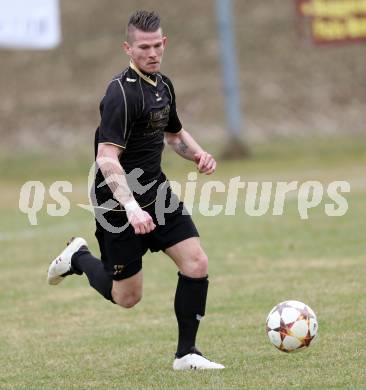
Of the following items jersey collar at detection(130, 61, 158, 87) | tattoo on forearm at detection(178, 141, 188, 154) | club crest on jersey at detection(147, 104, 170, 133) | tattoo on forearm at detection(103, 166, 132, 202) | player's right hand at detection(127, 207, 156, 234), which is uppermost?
jersey collar at detection(130, 61, 158, 87)

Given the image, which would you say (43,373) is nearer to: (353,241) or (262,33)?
(353,241)

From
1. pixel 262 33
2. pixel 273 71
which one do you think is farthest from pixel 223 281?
pixel 262 33

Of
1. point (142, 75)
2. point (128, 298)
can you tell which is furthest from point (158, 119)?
point (128, 298)

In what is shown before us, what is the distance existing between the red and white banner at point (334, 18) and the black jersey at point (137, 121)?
59.8 feet

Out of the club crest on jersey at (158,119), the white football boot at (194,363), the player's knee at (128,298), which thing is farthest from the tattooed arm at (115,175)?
the white football boot at (194,363)

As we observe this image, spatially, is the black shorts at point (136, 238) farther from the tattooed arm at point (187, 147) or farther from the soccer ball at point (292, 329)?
the soccer ball at point (292, 329)

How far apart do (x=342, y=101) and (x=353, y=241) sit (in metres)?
23.5

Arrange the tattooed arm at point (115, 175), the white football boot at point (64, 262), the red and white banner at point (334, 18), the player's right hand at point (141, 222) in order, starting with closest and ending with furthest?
the player's right hand at point (141, 222) < the tattooed arm at point (115, 175) < the white football boot at point (64, 262) < the red and white banner at point (334, 18)

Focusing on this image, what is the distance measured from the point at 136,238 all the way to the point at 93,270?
27.5 inches

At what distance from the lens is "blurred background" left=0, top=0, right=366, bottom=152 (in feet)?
109

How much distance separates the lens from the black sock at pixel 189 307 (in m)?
6.30

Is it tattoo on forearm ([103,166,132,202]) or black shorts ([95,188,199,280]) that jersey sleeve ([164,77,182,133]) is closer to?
black shorts ([95,188,199,280])

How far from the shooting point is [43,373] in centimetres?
639

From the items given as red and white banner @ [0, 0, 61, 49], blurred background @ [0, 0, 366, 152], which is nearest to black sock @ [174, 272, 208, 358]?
red and white banner @ [0, 0, 61, 49]
